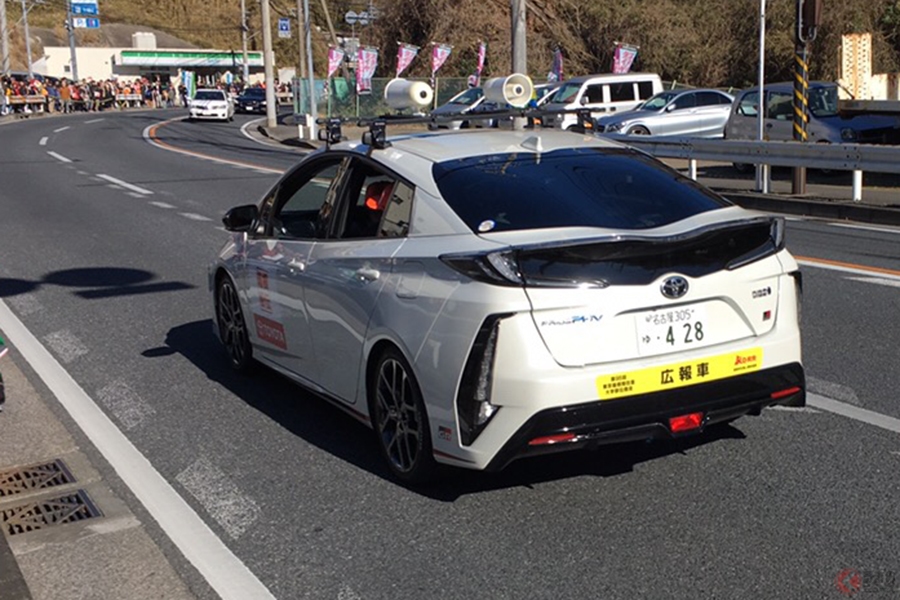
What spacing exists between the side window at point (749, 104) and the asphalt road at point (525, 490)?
13244 mm

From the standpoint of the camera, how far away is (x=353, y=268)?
558cm

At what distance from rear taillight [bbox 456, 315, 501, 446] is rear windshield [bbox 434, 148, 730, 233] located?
2.00ft

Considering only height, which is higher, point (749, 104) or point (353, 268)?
point (749, 104)

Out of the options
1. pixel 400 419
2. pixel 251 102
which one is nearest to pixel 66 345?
pixel 400 419

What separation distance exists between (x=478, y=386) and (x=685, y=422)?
2.91 ft

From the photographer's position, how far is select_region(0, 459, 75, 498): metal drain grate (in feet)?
18.5

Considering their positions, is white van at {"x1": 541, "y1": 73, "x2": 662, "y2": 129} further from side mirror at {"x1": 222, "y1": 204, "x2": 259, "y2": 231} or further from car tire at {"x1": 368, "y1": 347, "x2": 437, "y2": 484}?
car tire at {"x1": 368, "y1": 347, "x2": 437, "y2": 484}

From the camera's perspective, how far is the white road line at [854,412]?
591cm

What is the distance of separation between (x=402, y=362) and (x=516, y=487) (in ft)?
2.51

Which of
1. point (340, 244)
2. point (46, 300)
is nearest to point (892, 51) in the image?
point (46, 300)

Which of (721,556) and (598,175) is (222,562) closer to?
(721,556)

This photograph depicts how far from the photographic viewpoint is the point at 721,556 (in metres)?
4.38

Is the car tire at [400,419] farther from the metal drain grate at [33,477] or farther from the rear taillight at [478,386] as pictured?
the metal drain grate at [33,477]

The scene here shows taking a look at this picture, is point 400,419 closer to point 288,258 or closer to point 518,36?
point 288,258
